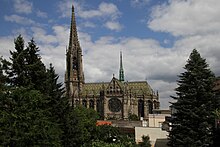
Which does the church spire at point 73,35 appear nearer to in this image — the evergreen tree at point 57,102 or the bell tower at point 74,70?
the bell tower at point 74,70

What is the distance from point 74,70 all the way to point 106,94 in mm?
18298

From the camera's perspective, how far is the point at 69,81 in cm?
13462

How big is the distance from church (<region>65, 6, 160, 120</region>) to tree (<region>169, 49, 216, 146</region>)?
87.5m

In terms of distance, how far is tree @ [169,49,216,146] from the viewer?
30984mm

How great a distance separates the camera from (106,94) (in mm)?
127062

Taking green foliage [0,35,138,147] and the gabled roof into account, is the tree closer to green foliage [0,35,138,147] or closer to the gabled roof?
green foliage [0,35,138,147]

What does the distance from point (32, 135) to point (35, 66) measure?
6312 millimetres

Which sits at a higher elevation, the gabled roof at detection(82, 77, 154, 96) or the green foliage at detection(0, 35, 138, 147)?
the gabled roof at detection(82, 77, 154, 96)

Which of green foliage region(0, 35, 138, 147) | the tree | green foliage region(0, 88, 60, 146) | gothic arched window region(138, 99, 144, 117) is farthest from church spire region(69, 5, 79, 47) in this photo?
green foliage region(0, 88, 60, 146)

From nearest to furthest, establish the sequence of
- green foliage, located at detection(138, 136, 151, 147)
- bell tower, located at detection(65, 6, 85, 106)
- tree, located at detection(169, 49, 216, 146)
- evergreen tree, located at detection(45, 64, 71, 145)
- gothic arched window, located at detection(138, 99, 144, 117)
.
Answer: tree, located at detection(169, 49, 216, 146) < evergreen tree, located at detection(45, 64, 71, 145) < green foliage, located at detection(138, 136, 151, 147) < gothic arched window, located at detection(138, 99, 144, 117) < bell tower, located at detection(65, 6, 85, 106)

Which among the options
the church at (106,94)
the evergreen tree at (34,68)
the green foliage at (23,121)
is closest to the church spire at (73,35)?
the church at (106,94)

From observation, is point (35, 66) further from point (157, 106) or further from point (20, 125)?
point (157, 106)

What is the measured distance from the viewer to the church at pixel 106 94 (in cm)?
12531

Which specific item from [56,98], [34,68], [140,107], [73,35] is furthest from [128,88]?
[34,68]
